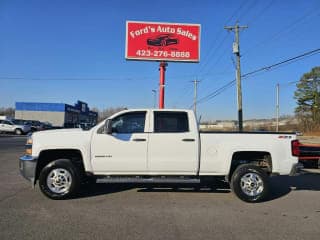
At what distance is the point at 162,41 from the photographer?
61.3 feet

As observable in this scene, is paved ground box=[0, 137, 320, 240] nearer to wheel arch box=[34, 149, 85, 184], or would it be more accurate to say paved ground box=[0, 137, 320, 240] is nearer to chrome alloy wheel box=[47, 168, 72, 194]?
chrome alloy wheel box=[47, 168, 72, 194]

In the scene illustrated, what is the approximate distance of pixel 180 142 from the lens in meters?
6.25

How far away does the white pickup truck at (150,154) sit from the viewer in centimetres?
614

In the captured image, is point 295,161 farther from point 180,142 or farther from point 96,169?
point 96,169

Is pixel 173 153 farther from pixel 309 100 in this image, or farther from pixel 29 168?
pixel 309 100

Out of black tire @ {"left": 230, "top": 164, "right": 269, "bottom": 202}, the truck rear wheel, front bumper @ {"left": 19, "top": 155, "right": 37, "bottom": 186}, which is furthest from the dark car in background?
the truck rear wheel

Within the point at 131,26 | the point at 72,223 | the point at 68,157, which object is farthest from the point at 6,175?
the point at 131,26

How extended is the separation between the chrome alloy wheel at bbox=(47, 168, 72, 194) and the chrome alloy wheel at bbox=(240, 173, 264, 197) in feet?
12.2

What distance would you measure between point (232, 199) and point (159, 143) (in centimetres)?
204

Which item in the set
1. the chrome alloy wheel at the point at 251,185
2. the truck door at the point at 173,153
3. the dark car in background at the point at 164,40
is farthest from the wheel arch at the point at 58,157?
the dark car in background at the point at 164,40

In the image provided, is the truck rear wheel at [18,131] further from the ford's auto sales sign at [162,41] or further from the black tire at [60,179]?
the black tire at [60,179]

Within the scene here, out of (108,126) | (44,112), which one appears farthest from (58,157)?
(44,112)

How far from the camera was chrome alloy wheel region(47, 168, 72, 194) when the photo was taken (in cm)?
612

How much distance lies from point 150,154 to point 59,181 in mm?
2007
